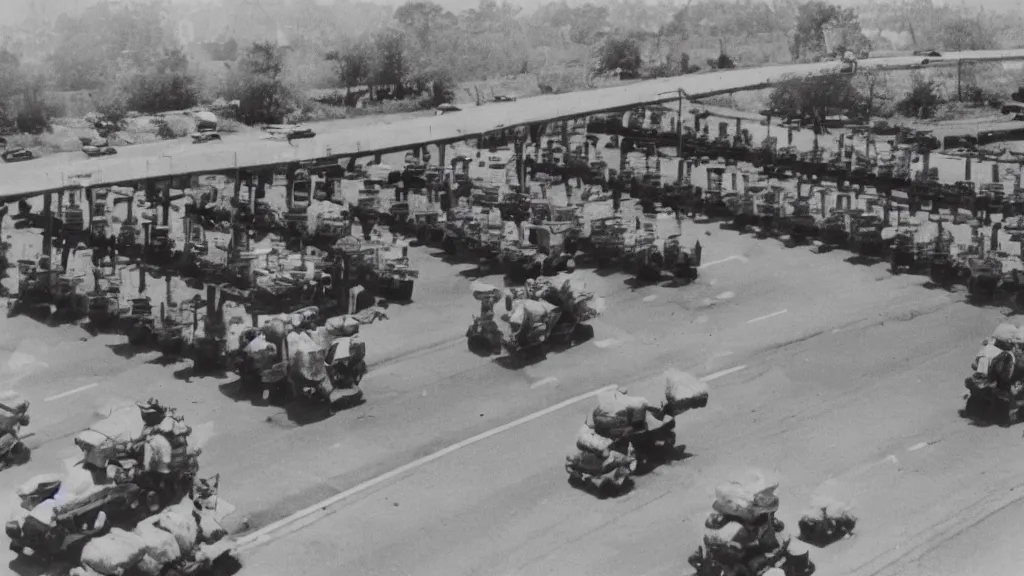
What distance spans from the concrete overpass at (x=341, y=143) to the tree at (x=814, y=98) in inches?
27.8

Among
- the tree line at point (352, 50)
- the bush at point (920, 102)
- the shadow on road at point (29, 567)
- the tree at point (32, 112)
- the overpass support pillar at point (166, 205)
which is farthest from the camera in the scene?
the bush at point (920, 102)

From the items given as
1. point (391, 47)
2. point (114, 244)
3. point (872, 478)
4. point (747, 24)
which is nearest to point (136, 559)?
point (872, 478)

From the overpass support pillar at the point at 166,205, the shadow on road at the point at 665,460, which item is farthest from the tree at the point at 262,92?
the shadow on road at the point at 665,460

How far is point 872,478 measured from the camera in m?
29.7

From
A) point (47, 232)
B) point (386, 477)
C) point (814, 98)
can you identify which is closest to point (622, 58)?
point (814, 98)

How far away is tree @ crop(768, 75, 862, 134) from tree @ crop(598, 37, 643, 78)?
2317 cm

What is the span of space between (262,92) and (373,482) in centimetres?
4997

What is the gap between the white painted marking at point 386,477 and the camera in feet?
88.7

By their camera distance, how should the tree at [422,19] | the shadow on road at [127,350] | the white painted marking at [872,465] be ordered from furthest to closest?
the tree at [422,19] → the shadow on road at [127,350] → the white painted marking at [872,465]

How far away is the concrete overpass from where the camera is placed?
46250mm

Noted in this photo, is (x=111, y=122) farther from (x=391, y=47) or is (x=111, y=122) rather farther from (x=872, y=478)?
(x=872, y=478)

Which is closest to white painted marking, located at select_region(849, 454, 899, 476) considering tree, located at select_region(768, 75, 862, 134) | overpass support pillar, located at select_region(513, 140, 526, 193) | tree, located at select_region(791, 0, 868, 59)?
overpass support pillar, located at select_region(513, 140, 526, 193)

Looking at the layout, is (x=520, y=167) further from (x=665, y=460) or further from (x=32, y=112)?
(x=32, y=112)

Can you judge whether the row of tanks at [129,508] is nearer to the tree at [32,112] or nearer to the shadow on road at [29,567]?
the shadow on road at [29,567]
